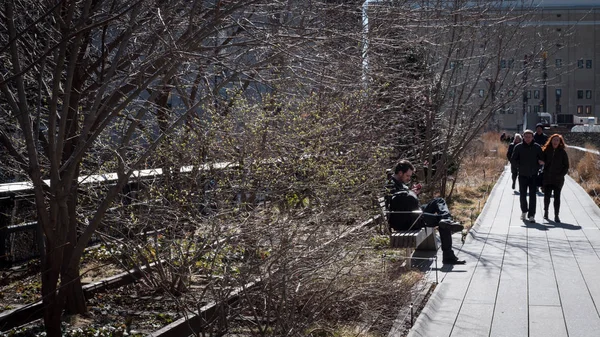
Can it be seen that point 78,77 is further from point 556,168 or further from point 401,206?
point 556,168

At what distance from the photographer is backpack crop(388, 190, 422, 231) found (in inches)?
458

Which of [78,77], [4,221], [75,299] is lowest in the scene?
[75,299]

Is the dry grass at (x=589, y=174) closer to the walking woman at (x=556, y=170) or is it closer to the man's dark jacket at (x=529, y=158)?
the walking woman at (x=556, y=170)

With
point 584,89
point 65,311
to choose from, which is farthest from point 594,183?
point 584,89

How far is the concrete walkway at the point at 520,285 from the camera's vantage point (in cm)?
803

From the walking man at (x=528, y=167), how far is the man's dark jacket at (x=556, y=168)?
20 centimetres

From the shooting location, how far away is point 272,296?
6480mm

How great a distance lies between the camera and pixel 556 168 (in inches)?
662

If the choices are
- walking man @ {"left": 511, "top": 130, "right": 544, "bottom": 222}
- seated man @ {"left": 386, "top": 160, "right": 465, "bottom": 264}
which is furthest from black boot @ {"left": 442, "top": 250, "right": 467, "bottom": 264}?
walking man @ {"left": 511, "top": 130, "right": 544, "bottom": 222}

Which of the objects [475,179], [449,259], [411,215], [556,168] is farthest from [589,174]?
[411,215]

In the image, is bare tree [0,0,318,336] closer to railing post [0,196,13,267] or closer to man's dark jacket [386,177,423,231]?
railing post [0,196,13,267]

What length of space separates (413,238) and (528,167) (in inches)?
279

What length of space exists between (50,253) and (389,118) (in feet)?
24.6

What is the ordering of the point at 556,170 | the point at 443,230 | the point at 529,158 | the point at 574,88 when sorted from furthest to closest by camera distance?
1. the point at 574,88
2. the point at 529,158
3. the point at 556,170
4. the point at 443,230
